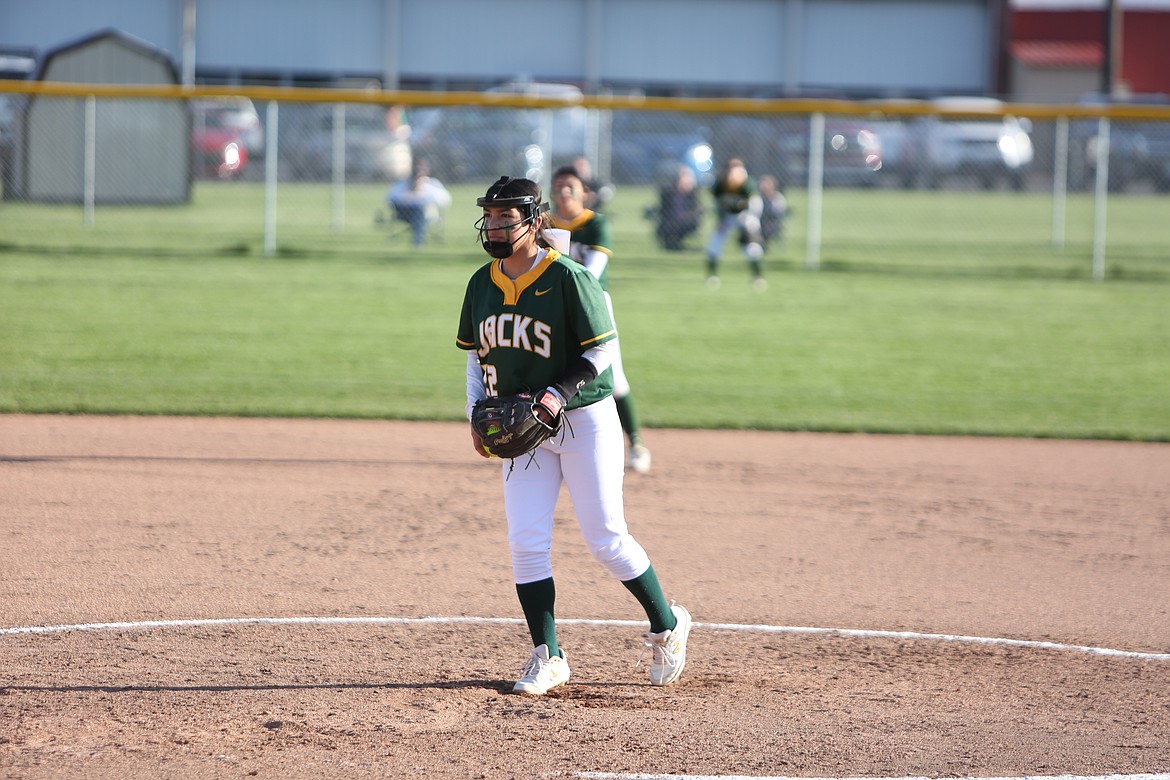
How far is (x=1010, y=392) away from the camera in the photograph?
12555mm

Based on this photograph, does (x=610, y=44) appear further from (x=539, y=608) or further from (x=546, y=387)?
(x=539, y=608)

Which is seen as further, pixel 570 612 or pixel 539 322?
pixel 570 612

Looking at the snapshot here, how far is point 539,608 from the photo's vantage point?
5121 millimetres

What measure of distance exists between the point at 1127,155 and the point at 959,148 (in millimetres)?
2922

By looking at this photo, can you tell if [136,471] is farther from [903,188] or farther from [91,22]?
[91,22]

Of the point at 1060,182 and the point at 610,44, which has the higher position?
the point at 610,44

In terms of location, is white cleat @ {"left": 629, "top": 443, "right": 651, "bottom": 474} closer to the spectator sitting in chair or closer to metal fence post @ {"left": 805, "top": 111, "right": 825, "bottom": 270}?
metal fence post @ {"left": 805, "top": 111, "right": 825, "bottom": 270}

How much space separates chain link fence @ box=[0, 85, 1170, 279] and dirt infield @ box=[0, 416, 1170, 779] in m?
12.4

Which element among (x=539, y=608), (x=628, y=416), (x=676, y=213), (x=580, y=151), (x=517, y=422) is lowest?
(x=539, y=608)

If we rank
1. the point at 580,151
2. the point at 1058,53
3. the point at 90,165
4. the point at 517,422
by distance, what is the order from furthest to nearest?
the point at 1058,53, the point at 580,151, the point at 90,165, the point at 517,422

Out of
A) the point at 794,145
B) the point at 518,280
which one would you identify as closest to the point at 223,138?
the point at 794,145

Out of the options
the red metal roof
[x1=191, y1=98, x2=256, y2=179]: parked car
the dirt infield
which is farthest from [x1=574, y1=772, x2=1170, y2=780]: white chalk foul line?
the red metal roof

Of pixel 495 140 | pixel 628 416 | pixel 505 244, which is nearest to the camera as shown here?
pixel 505 244

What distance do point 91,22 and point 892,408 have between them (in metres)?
37.8
